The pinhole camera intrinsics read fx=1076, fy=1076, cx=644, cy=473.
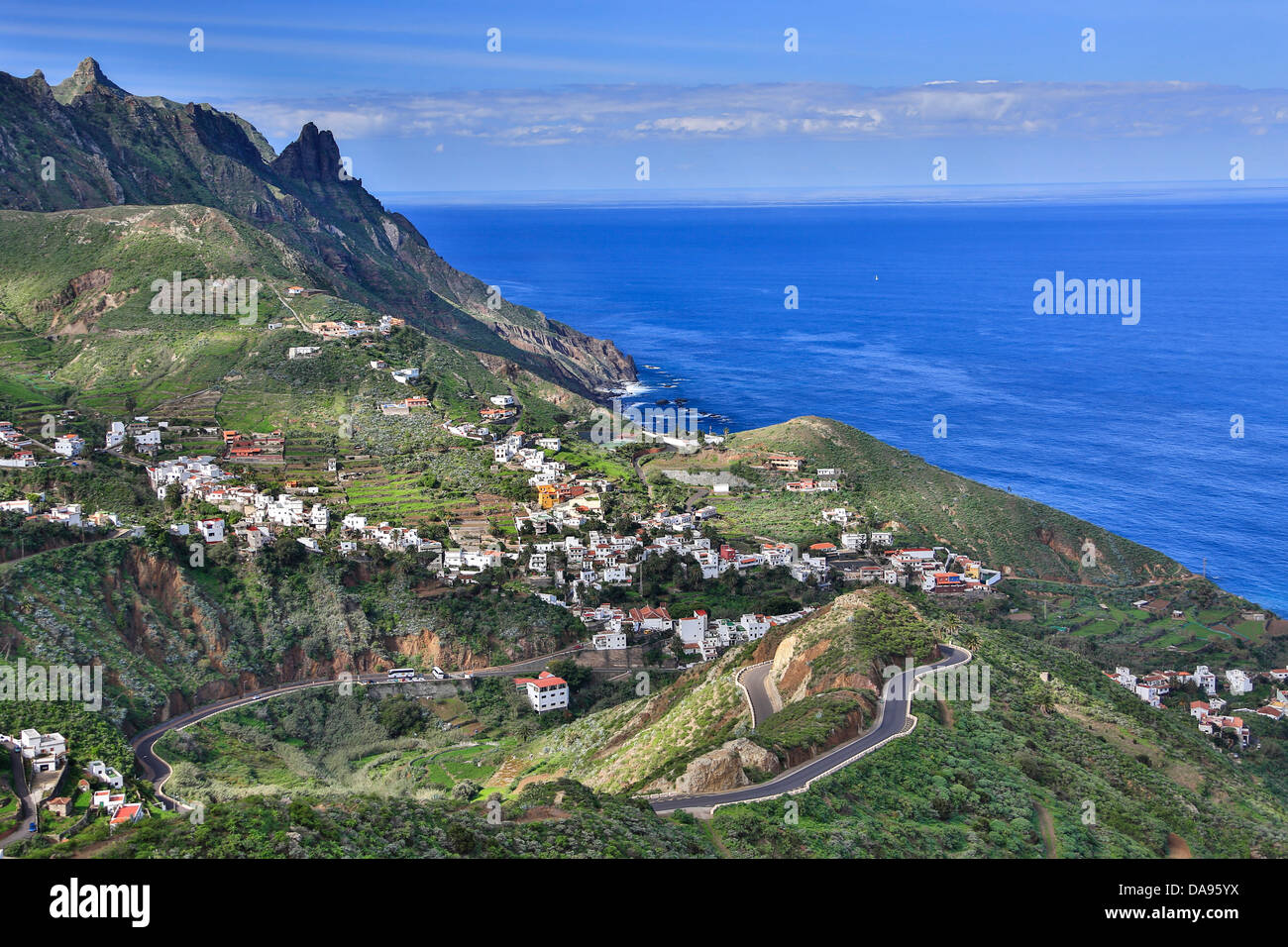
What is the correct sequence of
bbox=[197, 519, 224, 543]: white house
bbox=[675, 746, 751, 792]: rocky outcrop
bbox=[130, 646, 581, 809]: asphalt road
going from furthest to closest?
1. bbox=[197, 519, 224, 543]: white house
2. bbox=[130, 646, 581, 809]: asphalt road
3. bbox=[675, 746, 751, 792]: rocky outcrop

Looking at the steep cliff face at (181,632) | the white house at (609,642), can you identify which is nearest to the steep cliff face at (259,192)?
the steep cliff face at (181,632)

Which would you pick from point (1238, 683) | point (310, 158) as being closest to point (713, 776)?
point (1238, 683)

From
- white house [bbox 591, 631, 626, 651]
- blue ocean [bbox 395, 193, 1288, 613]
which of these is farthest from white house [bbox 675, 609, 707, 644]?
blue ocean [bbox 395, 193, 1288, 613]

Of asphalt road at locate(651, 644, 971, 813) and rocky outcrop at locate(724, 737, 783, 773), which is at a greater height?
rocky outcrop at locate(724, 737, 783, 773)

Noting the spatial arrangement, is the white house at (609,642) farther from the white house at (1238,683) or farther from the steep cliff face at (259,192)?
the steep cliff face at (259,192)

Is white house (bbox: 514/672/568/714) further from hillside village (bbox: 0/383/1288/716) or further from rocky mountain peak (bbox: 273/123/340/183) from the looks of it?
rocky mountain peak (bbox: 273/123/340/183)
